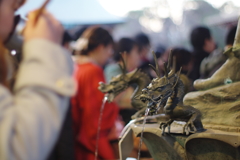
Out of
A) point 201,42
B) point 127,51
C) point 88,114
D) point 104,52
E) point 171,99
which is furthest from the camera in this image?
point 201,42

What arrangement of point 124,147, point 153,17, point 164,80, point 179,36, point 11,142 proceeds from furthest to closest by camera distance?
point 179,36, point 153,17, point 124,147, point 164,80, point 11,142

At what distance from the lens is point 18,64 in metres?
1.04

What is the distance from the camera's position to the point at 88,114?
2.87 metres

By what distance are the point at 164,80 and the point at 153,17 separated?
997 cm

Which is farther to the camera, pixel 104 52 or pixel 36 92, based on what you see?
pixel 104 52

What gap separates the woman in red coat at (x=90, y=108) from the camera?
2889 mm

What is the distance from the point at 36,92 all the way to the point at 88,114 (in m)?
1.97

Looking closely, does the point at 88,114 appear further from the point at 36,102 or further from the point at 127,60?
the point at 36,102

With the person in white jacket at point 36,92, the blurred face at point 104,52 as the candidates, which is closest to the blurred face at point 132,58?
the blurred face at point 104,52

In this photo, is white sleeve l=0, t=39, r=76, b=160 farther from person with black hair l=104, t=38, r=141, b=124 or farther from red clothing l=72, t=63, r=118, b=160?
person with black hair l=104, t=38, r=141, b=124

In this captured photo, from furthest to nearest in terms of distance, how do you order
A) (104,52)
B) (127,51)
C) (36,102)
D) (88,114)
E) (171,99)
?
(127,51) < (104,52) < (88,114) < (171,99) < (36,102)

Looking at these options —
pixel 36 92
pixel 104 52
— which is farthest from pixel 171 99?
pixel 104 52

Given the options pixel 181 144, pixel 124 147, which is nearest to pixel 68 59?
pixel 181 144

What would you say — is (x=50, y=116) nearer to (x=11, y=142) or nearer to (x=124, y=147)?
(x=11, y=142)
